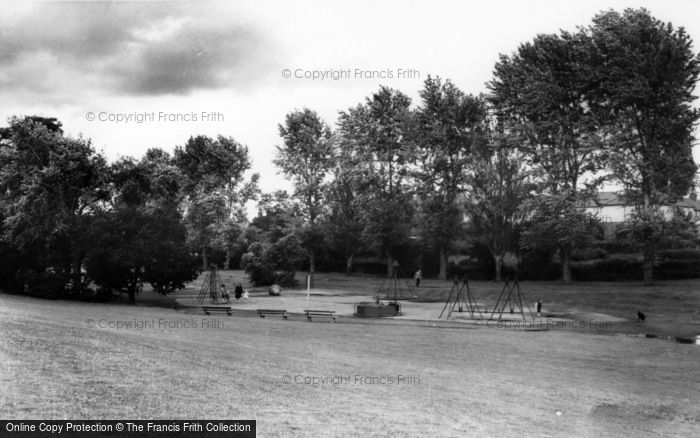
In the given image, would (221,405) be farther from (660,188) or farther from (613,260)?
(613,260)

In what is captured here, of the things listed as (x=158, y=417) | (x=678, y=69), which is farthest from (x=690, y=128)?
(x=158, y=417)

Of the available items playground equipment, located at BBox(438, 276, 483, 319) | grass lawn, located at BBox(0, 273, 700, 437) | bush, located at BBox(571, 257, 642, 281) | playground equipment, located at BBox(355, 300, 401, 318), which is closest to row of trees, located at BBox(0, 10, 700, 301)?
bush, located at BBox(571, 257, 642, 281)

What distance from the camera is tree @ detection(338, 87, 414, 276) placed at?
64.1 meters

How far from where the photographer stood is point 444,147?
61.9 metres

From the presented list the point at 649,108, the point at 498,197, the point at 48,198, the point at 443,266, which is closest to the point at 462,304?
the point at 498,197

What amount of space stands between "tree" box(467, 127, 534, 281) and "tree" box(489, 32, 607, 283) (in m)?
1.76

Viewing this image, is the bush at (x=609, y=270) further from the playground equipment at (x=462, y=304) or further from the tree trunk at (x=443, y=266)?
the playground equipment at (x=462, y=304)

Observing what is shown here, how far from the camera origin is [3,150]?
42.3 m

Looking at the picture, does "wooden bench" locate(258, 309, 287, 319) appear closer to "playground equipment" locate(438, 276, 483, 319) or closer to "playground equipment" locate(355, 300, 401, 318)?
"playground equipment" locate(355, 300, 401, 318)

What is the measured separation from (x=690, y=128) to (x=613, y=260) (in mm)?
12976

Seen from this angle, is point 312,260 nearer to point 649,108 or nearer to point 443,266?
point 443,266

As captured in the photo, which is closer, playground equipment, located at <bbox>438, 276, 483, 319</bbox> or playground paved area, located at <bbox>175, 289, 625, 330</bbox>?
playground paved area, located at <bbox>175, 289, 625, 330</bbox>

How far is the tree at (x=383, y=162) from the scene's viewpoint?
6412cm

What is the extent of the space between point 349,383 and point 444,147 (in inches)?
1952
